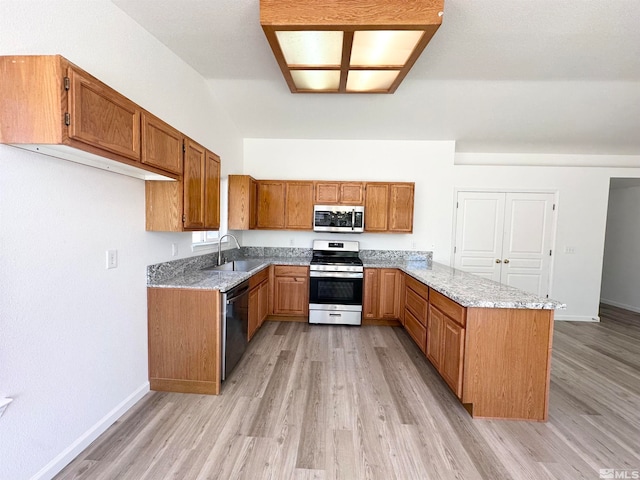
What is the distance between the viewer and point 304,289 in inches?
146

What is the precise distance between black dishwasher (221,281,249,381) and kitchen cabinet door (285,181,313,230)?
5.11 ft

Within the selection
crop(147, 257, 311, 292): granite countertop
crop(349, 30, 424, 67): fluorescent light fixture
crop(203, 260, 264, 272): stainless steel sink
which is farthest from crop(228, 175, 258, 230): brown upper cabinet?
crop(349, 30, 424, 67): fluorescent light fixture

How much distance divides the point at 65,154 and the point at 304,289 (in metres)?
2.87

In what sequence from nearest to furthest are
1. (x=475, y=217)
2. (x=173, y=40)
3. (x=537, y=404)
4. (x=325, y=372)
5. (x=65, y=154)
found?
(x=65, y=154)
(x=537, y=404)
(x=173, y=40)
(x=325, y=372)
(x=475, y=217)

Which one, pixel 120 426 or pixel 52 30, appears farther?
pixel 120 426

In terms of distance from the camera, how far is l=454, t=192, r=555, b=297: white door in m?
4.21

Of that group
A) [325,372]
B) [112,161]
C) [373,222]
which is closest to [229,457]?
[325,372]

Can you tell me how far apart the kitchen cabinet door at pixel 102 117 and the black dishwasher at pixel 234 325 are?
1.26 metres

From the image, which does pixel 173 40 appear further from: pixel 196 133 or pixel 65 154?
pixel 65 154

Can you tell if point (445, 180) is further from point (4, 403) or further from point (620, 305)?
point (4, 403)

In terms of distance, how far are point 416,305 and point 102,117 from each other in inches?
123

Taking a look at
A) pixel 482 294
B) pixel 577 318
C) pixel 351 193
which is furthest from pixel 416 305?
pixel 577 318

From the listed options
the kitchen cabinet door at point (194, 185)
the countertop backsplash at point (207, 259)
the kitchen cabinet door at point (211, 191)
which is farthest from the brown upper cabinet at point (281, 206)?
the kitchen cabinet door at point (194, 185)

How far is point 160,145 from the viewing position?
1.75 m
